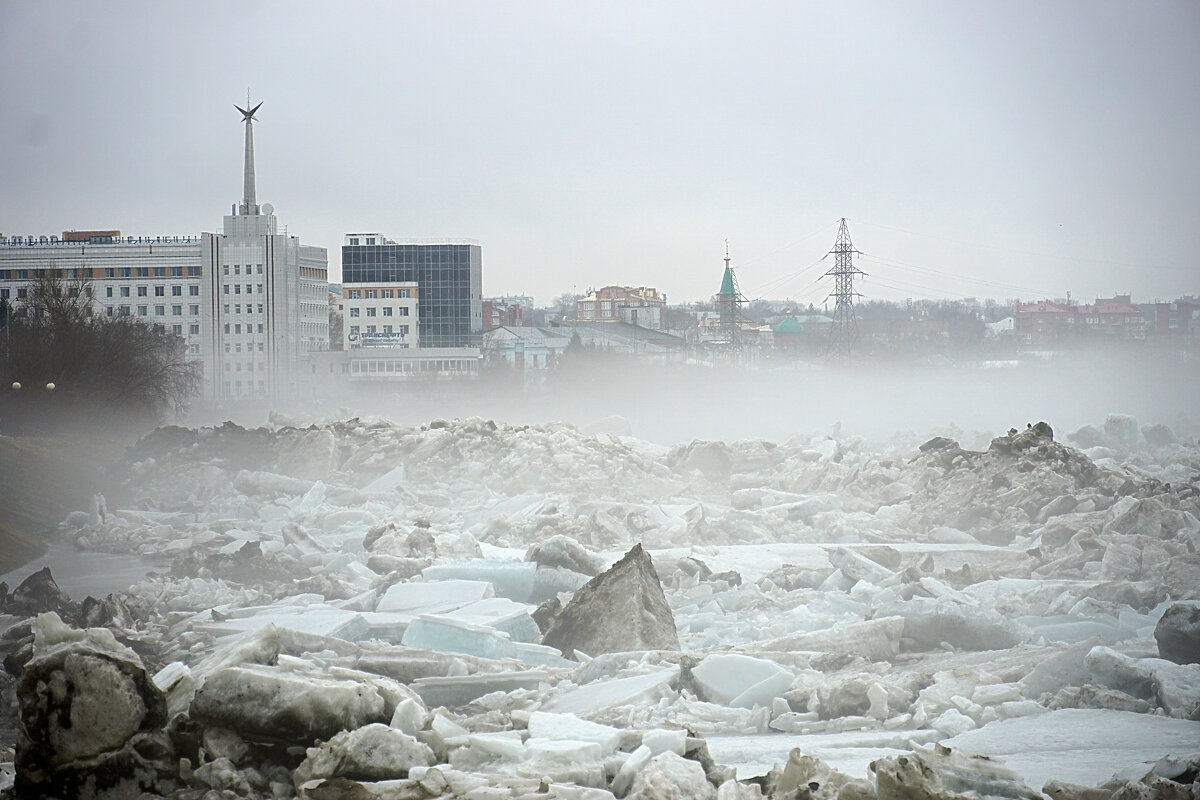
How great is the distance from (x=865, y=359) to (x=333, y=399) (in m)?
7.13

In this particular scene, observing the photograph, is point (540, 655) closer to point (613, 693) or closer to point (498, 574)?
point (613, 693)

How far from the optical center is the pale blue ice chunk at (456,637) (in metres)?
4.93

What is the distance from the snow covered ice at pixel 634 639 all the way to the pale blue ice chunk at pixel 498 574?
21 mm

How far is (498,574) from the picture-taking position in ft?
20.3

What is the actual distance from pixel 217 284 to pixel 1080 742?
1129 cm

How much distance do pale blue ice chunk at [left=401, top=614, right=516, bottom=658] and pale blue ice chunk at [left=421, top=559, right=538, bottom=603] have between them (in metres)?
0.97

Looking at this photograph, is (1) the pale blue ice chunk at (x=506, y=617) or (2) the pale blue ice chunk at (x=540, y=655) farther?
(1) the pale blue ice chunk at (x=506, y=617)

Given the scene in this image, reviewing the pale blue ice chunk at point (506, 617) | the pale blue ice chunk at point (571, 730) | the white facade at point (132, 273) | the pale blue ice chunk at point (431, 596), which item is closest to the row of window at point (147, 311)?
the white facade at point (132, 273)

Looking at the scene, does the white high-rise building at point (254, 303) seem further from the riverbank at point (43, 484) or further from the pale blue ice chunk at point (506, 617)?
the pale blue ice chunk at point (506, 617)

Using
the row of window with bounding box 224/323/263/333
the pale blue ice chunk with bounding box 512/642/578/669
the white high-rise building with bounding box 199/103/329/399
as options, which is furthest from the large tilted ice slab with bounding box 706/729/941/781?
the row of window with bounding box 224/323/263/333

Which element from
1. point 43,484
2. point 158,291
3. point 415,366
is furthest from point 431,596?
point 415,366

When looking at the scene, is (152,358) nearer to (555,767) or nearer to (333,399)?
Answer: (333,399)

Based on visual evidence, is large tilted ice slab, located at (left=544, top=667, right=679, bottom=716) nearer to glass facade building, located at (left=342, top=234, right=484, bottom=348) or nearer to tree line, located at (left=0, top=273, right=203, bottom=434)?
tree line, located at (left=0, top=273, right=203, bottom=434)

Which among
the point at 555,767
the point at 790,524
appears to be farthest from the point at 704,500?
the point at 555,767
